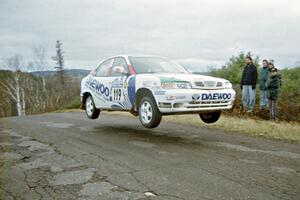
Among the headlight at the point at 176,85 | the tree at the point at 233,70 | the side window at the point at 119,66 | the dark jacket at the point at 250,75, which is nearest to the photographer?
the headlight at the point at 176,85

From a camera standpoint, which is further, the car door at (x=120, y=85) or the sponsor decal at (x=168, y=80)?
the car door at (x=120, y=85)

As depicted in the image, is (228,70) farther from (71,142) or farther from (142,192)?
(142,192)

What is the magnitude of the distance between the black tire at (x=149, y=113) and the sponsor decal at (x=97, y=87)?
169cm

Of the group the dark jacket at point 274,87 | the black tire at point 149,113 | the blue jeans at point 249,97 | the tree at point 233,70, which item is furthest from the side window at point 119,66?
the tree at point 233,70

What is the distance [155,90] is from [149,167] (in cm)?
208

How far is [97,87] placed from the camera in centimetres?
878

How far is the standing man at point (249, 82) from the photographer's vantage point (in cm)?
1074

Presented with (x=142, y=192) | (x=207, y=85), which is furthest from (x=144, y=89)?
(x=142, y=192)

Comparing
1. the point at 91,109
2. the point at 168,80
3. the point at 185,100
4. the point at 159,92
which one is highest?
the point at 168,80

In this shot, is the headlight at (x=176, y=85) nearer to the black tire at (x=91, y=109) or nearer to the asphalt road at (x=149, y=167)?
the asphalt road at (x=149, y=167)

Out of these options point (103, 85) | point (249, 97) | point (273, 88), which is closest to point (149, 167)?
point (103, 85)

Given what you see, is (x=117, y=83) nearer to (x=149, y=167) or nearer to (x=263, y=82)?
(x=149, y=167)

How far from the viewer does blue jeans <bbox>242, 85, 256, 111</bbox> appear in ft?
35.8

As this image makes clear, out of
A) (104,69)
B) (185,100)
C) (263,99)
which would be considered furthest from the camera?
(263,99)
